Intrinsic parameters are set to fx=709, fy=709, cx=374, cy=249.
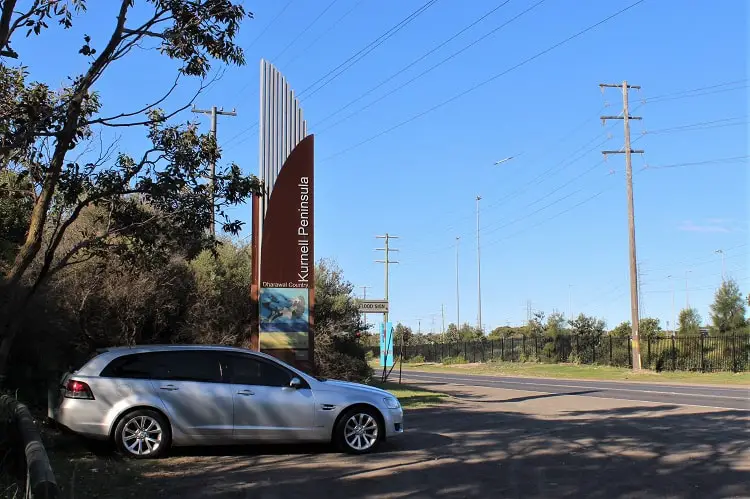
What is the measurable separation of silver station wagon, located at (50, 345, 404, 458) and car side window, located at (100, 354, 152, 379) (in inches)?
0.5

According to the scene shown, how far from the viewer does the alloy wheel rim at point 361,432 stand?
9930mm

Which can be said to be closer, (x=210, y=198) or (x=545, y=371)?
(x=210, y=198)

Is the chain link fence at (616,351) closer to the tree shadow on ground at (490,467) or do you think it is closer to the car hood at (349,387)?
the tree shadow on ground at (490,467)

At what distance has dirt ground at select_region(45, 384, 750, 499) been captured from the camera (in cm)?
760

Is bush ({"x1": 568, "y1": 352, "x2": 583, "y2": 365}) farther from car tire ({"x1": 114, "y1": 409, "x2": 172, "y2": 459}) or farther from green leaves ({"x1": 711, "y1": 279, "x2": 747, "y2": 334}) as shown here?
car tire ({"x1": 114, "y1": 409, "x2": 172, "y2": 459})

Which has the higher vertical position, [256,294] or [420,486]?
[256,294]

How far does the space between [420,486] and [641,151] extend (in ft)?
115

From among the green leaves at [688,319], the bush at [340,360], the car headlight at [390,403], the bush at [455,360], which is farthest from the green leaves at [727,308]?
the car headlight at [390,403]

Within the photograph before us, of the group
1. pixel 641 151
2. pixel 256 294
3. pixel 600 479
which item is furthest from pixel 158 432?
pixel 641 151

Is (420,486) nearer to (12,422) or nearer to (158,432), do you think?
(158,432)

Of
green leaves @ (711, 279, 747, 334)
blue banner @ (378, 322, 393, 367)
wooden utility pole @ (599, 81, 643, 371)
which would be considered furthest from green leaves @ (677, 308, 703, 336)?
blue banner @ (378, 322, 393, 367)

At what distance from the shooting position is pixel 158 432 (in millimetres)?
9250

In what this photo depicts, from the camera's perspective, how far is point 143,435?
30.2 feet

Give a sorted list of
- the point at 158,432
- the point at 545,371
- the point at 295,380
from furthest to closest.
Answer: the point at 545,371, the point at 295,380, the point at 158,432
